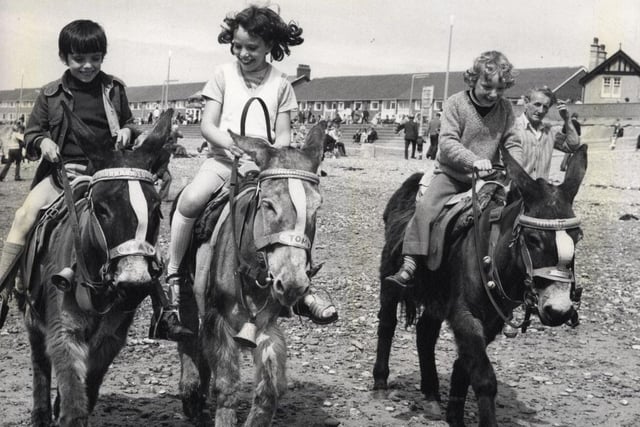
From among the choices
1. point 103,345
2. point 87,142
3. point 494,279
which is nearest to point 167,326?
point 103,345

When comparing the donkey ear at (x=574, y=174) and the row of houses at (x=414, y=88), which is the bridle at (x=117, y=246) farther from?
the row of houses at (x=414, y=88)

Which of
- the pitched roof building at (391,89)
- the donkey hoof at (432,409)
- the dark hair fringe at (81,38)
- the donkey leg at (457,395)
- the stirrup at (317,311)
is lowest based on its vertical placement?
the donkey hoof at (432,409)

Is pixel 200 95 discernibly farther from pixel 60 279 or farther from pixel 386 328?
pixel 386 328

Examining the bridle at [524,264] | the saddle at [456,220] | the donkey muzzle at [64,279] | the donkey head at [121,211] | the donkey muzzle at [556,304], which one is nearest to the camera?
the donkey head at [121,211]

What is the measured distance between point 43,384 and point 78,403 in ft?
3.79

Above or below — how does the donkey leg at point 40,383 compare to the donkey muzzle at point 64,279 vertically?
below

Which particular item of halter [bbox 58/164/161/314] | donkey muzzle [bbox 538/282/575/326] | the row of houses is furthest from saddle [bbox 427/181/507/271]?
the row of houses

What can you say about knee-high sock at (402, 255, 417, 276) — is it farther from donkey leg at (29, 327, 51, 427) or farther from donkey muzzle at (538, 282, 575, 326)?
donkey leg at (29, 327, 51, 427)

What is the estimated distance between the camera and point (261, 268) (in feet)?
16.3

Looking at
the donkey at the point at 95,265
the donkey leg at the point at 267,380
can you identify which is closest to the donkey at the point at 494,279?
the donkey leg at the point at 267,380

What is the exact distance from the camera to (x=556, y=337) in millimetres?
9695

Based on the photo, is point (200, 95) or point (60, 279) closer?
point (60, 279)

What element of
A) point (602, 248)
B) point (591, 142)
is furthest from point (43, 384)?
point (591, 142)

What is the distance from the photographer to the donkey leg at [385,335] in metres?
7.68
